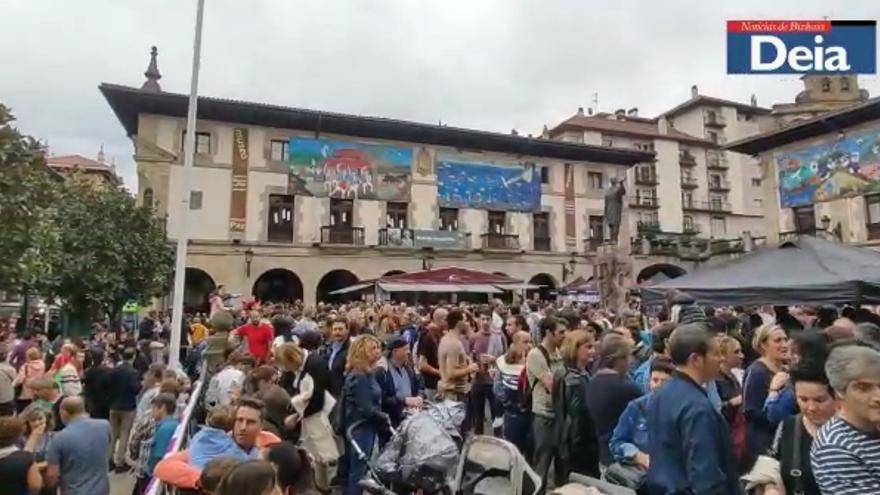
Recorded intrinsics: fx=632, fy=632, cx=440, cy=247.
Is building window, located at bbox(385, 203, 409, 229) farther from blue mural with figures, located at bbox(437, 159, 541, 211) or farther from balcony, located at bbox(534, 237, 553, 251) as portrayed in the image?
balcony, located at bbox(534, 237, 553, 251)

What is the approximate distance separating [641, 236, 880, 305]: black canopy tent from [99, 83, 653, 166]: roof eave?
19.7 m

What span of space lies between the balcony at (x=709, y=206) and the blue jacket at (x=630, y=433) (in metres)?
47.9

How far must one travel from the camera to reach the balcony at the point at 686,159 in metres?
48.1

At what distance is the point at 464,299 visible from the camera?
1113 inches

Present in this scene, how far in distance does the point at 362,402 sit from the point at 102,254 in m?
13.3

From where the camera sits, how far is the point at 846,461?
209 cm

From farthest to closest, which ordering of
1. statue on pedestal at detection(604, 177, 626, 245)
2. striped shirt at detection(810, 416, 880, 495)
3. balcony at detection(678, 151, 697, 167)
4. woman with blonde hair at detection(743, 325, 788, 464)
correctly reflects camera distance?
1. balcony at detection(678, 151, 697, 167)
2. statue on pedestal at detection(604, 177, 626, 245)
3. woman with blonde hair at detection(743, 325, 788, 464)
4. striped shirt at detection(810, 416, 880, 495)

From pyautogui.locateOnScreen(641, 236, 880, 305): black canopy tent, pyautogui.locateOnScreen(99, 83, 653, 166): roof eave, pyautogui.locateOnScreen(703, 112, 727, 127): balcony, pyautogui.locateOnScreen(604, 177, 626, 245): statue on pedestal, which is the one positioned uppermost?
pyautogui.locateOnScreen(703, 112, 727, 127): balcony

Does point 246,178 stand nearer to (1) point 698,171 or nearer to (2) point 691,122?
(1) point 698,171

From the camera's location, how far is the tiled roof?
142 ft

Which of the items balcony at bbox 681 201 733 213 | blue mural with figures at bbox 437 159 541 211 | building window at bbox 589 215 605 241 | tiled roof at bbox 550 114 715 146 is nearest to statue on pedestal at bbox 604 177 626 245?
blue mural with figures at bbox 437 159 541 211

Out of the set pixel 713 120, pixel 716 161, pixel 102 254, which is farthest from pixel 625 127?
pixel 102 254

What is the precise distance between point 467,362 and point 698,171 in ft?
155

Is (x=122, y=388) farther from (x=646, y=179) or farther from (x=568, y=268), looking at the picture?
(x=646, y=179)
